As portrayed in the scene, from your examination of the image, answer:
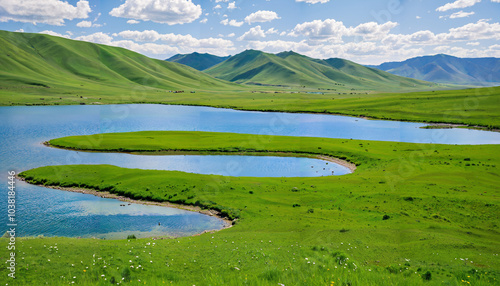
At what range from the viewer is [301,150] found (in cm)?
7631

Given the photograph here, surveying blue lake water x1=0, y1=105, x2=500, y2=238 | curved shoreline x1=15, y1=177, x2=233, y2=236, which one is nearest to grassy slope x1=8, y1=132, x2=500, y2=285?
curved shoreline x1=15, y1=177, x2=233, y2=236

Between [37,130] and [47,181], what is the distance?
184ft

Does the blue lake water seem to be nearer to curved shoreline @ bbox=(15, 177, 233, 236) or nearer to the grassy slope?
curved shoreline @ bbox=(15, 177, 233, 236)

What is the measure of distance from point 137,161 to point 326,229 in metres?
46.4

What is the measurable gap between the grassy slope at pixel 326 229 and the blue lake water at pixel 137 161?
496cm

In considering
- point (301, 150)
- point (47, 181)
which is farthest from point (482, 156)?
point (47, 181)

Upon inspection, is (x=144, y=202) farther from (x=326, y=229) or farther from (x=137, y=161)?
(x=326, y=229)

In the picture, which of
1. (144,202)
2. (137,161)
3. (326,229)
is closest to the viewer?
(326,229)

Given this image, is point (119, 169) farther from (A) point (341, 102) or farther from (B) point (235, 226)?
(A) point (341, 102)

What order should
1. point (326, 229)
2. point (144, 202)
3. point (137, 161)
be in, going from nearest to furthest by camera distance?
1. point (326, 229)
2. point (144, 202)
3. point (137, 161)

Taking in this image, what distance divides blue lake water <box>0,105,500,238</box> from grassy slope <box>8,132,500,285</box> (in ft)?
16.3

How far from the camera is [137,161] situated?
211 ft

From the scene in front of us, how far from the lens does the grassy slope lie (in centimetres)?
1588

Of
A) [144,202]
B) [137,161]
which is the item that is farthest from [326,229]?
[137,161]
